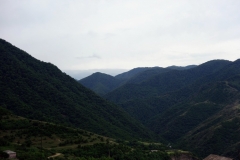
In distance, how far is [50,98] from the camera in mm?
84812

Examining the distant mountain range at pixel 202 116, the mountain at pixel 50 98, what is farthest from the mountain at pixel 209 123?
the mountain at pixel 50 98

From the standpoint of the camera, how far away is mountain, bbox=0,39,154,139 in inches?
2948

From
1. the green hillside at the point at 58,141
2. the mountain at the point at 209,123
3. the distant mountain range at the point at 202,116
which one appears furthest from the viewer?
the distant mountain range at the point at 202,116

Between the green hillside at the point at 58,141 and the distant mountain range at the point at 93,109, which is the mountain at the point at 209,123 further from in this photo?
the green hillside at the point at 58,141

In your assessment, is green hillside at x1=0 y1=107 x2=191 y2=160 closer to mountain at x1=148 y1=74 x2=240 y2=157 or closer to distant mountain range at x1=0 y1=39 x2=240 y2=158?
distant mountain range at x1=0 y1=39 x2=240 y2=158

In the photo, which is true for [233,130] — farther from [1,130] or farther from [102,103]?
[1,130]

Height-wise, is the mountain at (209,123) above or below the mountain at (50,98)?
below

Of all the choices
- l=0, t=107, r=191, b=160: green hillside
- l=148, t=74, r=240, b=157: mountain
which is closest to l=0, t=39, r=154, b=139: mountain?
l=0, t=107, r=191, b=160: green hillside

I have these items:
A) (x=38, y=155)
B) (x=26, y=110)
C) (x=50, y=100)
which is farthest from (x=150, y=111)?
(x=38, y=155)

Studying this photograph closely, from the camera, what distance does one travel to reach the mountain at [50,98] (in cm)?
7488

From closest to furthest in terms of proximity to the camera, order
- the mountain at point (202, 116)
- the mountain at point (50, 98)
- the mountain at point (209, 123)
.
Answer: the mountain at point (50, 98) → the mountain at point (209, 123) → the mountain at point (202, 116)

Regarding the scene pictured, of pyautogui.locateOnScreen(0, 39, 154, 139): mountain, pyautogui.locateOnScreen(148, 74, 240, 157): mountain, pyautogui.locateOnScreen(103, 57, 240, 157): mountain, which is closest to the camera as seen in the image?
pyautogui.locateOnScreen(0, 39, 154, 139): mountain

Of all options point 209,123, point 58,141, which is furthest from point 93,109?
point 209,123

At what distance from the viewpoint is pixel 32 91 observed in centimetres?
8256
